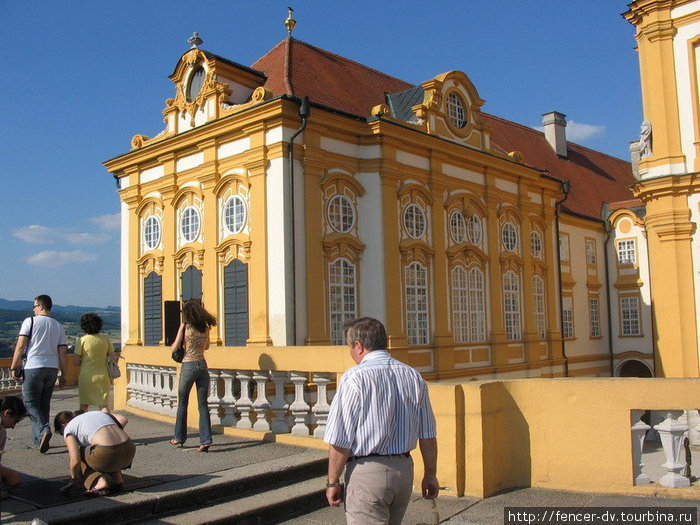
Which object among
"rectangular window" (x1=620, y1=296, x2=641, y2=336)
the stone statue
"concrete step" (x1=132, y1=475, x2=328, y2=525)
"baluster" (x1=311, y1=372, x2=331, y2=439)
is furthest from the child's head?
"rectangular window" (x1=620, y1=296, x2=641, y2=336)

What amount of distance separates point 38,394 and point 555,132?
2827 centimetres

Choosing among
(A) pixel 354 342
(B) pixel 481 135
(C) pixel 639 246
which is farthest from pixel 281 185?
(C) pixel 639 246

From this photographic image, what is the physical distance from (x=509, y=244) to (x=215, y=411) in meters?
13.8

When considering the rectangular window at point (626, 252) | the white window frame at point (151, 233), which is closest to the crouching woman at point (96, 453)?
the white window frame at point (151, 233)

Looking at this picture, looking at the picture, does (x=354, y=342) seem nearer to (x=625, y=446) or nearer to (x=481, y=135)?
(x=625, y=446)

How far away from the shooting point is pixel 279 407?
868 centimetres

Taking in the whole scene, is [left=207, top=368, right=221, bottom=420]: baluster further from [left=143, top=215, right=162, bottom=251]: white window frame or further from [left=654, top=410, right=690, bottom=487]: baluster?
[left=143, top=215, right=162, bottom=251]: white window frame

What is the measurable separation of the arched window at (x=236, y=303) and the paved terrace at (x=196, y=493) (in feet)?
23.3

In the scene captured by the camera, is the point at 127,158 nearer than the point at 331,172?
No

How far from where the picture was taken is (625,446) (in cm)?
692

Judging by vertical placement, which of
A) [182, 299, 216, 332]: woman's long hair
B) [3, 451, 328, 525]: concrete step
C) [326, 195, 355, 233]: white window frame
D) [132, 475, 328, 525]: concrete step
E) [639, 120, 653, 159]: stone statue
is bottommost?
[132, 475, 328, 525]: concrete step

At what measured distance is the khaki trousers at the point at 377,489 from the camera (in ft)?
13.0

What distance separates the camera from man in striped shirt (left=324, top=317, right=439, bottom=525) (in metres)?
4.00

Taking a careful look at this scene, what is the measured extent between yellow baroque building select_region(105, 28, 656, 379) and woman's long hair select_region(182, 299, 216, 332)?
3874 millimetres
